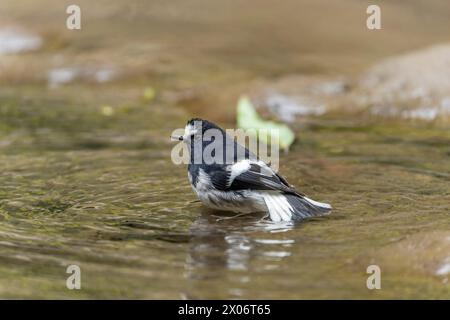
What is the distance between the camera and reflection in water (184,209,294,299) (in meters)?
4.04

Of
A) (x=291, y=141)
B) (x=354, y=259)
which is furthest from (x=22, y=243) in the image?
(x=291, y=141)

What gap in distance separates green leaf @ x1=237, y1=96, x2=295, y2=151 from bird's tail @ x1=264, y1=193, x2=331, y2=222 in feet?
6.62

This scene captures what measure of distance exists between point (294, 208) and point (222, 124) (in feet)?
10.7

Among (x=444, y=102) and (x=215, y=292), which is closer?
(x=215, y=292)

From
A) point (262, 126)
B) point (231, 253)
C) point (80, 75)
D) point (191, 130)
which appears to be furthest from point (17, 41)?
point (231, 253)

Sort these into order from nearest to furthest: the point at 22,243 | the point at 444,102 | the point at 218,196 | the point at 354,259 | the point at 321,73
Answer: the point at 354,259 < the point at 22,243 < the point at 218,196 < the point at 444,102 < the point at 321,73

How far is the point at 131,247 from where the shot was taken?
461 cm

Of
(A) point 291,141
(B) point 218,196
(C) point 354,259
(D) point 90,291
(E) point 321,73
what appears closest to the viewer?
(D) point 90,291

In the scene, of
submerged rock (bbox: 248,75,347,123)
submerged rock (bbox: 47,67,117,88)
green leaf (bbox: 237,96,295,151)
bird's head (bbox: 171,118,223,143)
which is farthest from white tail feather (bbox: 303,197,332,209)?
submerged rock (bbox: 47,67,117,88)

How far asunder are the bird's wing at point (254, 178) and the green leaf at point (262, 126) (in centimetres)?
197

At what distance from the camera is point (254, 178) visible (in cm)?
524
